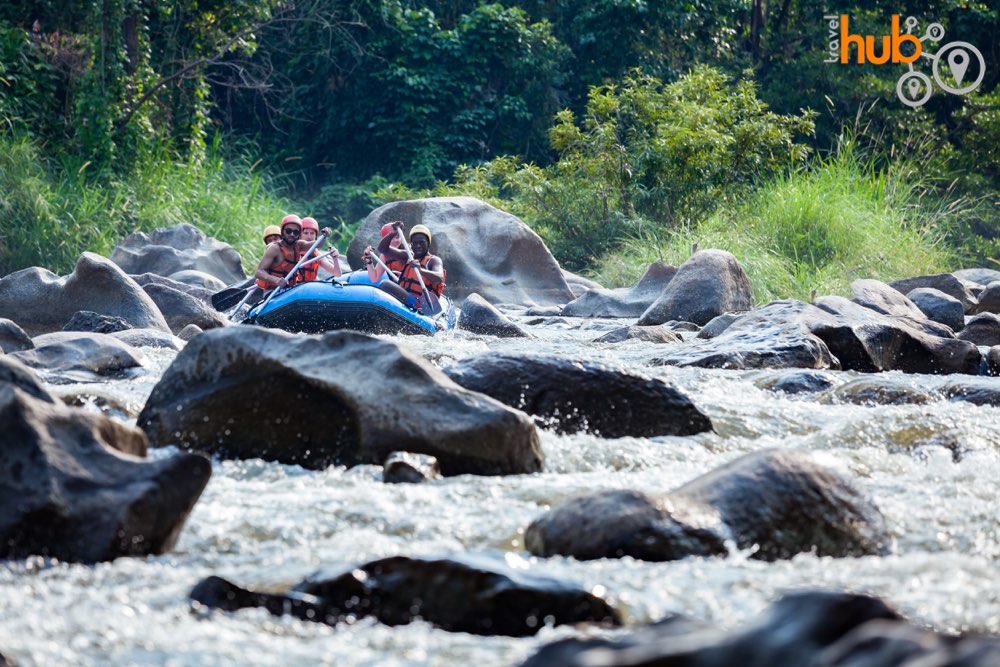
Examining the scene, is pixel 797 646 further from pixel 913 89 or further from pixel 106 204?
pixel 913 89

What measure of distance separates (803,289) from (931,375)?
5850 millimetres

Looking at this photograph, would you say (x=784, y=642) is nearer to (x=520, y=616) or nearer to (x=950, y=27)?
(x=520, y=616)

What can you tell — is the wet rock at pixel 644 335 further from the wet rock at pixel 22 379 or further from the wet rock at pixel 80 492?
the wet rock at pixel 80 492

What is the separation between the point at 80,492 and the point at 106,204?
11770mm

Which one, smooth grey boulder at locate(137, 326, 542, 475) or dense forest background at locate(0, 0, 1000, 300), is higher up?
smooth grey boulder at locate(137, 326, 542, 475)

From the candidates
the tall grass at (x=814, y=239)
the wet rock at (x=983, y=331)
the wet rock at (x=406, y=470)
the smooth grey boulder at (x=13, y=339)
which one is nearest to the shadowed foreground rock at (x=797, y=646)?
the wet rock at (x=406, y=470)

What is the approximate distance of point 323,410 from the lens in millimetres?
3947

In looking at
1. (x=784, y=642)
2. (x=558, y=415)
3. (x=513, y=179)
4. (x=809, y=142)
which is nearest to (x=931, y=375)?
(x=558, y=415)

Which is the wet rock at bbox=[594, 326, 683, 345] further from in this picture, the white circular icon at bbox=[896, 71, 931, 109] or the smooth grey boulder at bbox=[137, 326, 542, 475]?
the white circular icon at bbox=[896, 71, 931, 109]

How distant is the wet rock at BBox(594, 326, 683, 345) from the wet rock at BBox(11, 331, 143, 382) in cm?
359

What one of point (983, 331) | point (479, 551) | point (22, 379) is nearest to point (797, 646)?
point (479, 551)

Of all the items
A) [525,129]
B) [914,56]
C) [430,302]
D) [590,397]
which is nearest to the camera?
[590,397]

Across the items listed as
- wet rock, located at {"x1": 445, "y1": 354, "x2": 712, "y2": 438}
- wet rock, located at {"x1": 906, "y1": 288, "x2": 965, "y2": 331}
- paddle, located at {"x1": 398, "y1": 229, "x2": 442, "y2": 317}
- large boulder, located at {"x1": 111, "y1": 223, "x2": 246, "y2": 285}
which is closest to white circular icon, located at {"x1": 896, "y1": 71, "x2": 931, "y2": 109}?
wet rock, located at {"x1": 906, "y1": 288, "x2": 965, "y2": 331}

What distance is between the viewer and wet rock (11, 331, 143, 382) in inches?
232
